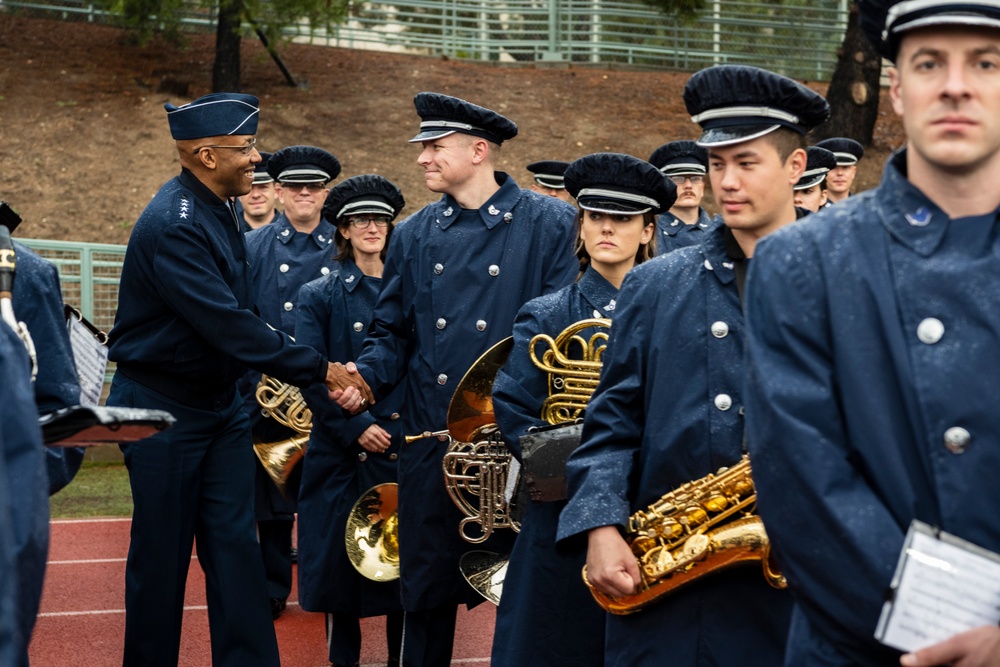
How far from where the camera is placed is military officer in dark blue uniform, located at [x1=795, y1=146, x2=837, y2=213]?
27.6 feet

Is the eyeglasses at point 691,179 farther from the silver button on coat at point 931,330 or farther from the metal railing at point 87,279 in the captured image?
the silver button on coat at point 931,330

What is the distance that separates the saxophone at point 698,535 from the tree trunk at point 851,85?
20308mm

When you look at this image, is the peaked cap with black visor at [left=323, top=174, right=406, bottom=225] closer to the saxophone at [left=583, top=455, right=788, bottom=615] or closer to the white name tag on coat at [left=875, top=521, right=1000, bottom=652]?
the saxophone at [left=583, top=455, right=788, bottom=615]

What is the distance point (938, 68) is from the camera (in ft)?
8.96

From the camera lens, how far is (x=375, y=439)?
748 cm

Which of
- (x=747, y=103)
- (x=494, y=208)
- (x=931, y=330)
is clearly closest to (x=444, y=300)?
(x=494, y=208)

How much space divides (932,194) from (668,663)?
166 centimetres

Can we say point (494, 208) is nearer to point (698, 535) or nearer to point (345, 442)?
point (345, 442)

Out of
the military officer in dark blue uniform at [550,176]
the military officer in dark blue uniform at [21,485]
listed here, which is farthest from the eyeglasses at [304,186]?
the military officer in dark blue uniform at [21,485]

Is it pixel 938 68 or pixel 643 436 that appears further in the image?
pixel 643 436

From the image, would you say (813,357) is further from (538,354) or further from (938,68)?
(538,354)

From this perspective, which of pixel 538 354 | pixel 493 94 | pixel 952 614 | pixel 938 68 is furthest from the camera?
→ pixel 493 94

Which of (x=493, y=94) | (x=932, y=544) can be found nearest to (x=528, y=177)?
(x=493, y=94)

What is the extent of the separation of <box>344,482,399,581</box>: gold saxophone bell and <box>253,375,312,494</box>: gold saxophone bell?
0.95 metres
